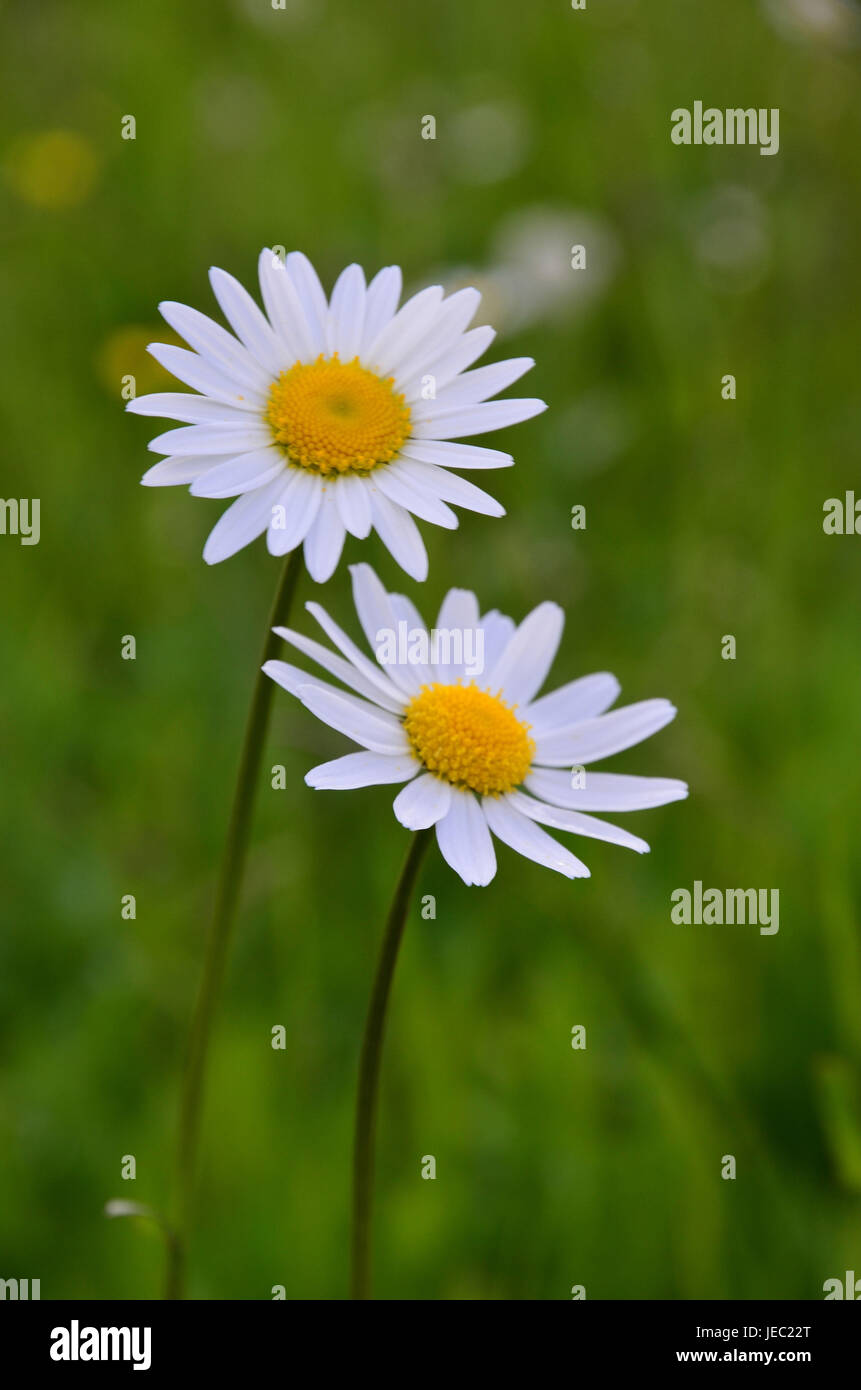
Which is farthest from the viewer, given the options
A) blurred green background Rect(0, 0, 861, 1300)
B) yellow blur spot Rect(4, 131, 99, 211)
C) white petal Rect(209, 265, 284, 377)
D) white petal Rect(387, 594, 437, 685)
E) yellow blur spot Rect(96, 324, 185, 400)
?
yellow blur spot Rect(4, 131, 99, 211)

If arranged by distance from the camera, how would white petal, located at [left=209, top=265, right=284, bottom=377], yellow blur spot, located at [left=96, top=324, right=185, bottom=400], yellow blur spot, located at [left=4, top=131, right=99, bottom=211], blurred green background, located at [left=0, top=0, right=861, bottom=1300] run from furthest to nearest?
yellow blur spot, located at [left=4, top=131, right=99, bottom=211], yellow blur spot, located at [left=96, top=324, right=185, bottom=400], blurred green background, located at [left=0, top=0, right=861, bottom=1300], white petal, located at [left=209, top=265, right=284, bottom=377]

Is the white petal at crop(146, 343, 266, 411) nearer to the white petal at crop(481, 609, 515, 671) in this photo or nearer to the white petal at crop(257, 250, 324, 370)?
the white petal at crop(257, 250, 324, 370)

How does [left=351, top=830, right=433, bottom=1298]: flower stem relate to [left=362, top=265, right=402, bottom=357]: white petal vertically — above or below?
below

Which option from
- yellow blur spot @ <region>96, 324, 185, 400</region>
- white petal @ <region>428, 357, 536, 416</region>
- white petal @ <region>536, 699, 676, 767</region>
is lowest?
white petal @ <region>536, 699, 676, 767</region>

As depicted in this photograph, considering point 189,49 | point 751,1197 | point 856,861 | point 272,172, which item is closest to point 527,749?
point 751,1197

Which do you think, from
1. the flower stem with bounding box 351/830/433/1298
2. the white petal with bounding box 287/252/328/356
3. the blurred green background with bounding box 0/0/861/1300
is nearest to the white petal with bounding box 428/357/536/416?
the white petal with bounding box 287/252/328/356

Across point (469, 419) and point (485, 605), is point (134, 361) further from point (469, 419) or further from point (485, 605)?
point (469, 419)

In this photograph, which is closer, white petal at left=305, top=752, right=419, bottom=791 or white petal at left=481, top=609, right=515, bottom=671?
white petal at left=305, top=752, right=419, bottom=791
